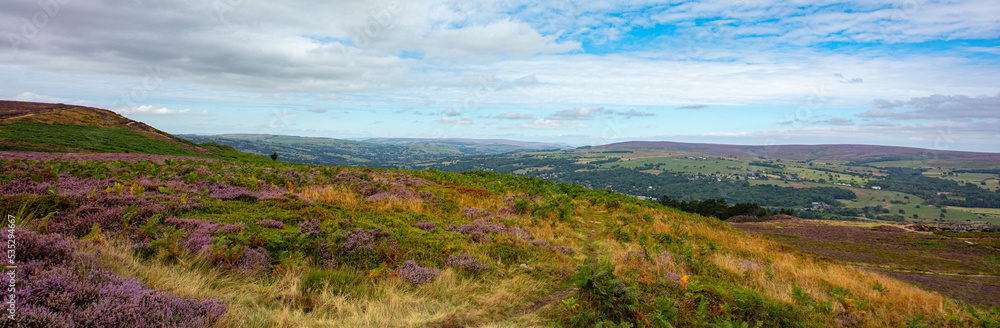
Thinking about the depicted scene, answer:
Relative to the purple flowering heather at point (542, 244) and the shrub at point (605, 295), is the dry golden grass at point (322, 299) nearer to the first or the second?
the shrub at point (605, 295)

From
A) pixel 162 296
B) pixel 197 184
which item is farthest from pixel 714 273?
pixel 197 184

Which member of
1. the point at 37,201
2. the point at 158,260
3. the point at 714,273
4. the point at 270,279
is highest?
the point at 37,201

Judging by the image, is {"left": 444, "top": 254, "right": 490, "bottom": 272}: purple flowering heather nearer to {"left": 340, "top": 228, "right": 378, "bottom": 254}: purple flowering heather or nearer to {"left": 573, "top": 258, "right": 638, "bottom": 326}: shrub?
{"left": 340, "top": 228, "right": 378, "bottom": 254}: purple flowering heather

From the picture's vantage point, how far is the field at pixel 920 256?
1020 centimetres

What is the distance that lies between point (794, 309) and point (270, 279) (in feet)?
28.7

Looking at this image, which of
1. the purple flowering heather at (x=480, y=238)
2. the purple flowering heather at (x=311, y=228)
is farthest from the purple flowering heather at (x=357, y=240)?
the purple flowering heather at (x=480, y=238)

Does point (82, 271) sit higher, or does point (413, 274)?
point (82, 271)

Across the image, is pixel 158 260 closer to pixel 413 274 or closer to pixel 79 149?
pixel 413 274

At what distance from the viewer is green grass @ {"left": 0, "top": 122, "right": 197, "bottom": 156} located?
32750 millimetres

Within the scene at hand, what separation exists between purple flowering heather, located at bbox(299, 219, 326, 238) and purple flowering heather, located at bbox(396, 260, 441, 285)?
209cm

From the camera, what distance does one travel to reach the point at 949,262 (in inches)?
532

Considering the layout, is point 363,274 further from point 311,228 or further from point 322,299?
point 311,228

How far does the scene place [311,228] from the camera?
300 inches

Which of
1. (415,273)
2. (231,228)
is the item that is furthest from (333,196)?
(415,273)
